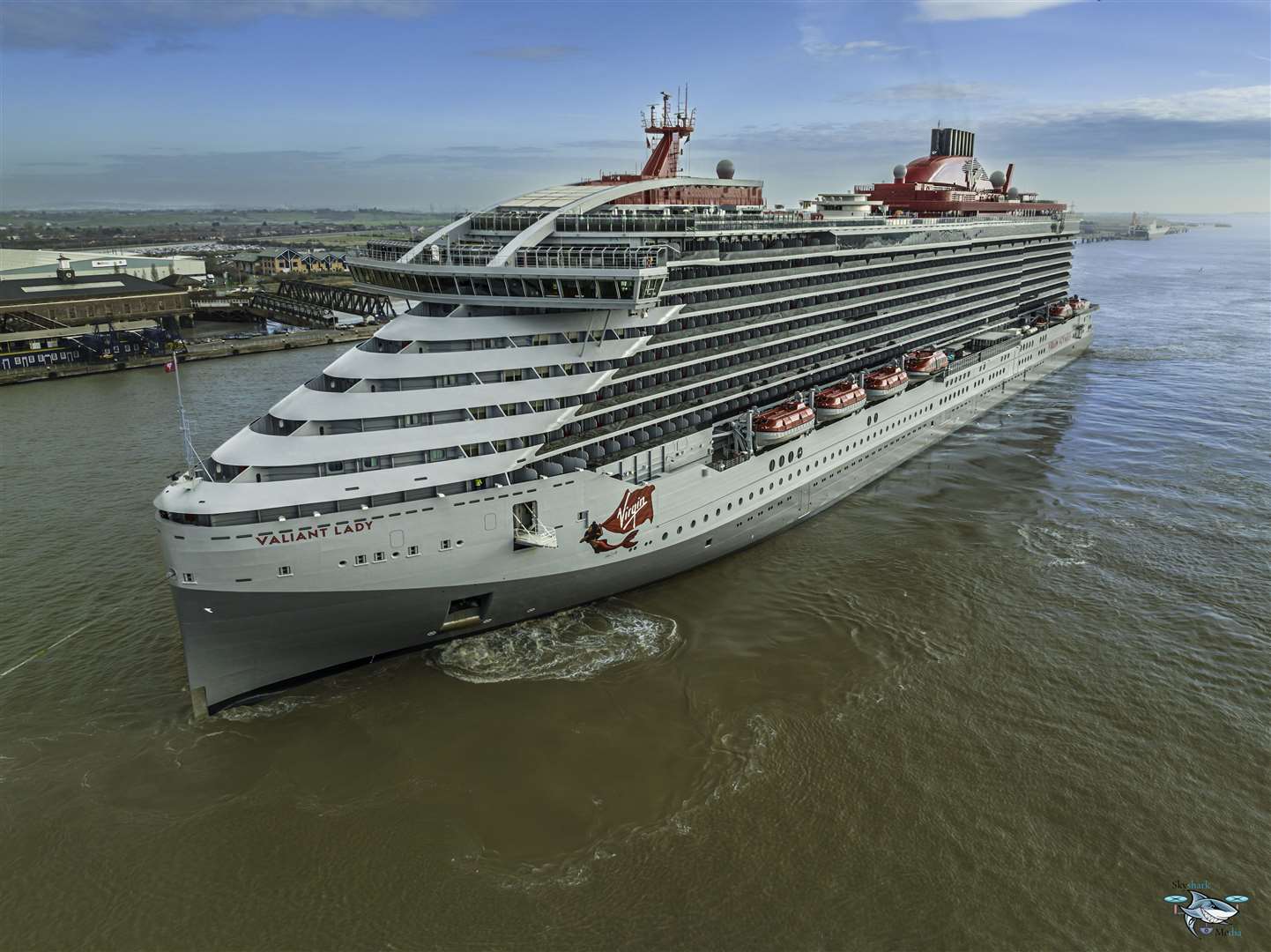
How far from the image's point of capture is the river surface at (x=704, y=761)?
554 inches

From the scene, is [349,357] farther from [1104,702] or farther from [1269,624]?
[1269,624]

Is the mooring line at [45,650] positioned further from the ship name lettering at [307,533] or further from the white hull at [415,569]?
the ship name lettering at [307,533]

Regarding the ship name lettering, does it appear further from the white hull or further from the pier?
the pier

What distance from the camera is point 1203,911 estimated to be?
1408cm

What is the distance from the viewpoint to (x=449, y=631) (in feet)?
68.8

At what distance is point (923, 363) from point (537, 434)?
2477cm

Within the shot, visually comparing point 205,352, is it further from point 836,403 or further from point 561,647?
point 561,647

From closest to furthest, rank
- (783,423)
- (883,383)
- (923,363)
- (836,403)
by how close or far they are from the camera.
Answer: (783,423) → (836,403) → (883,383) → (923,363)

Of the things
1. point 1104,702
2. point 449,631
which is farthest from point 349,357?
point 1104,702

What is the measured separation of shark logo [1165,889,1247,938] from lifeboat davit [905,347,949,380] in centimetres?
2735

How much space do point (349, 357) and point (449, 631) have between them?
7871 millimetres

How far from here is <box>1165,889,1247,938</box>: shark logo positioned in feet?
45.3

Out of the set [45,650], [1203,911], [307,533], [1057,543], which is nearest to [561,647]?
[307,533]

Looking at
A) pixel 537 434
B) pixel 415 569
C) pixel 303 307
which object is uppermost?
pixel 303 307
